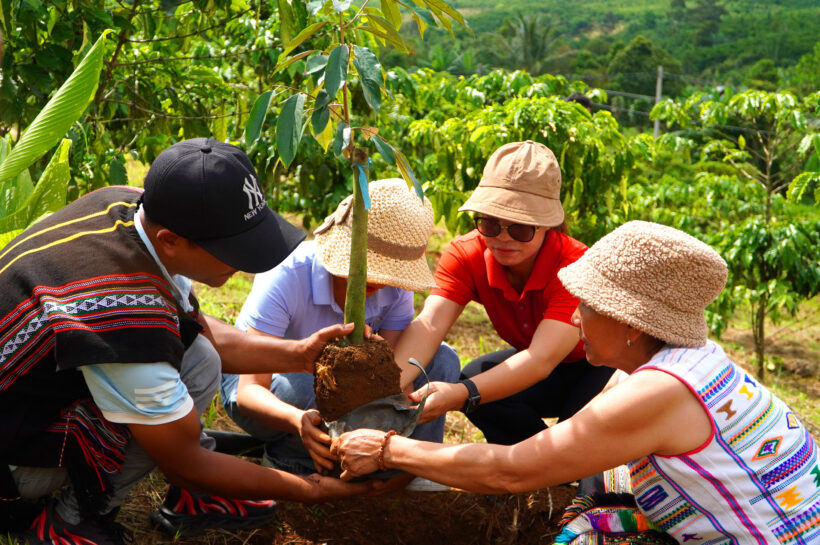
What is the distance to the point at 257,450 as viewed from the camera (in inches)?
109

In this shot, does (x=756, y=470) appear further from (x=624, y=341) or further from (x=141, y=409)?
(x=141, y=409)

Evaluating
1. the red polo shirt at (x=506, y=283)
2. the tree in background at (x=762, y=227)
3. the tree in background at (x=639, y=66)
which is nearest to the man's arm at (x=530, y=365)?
the red polo shirt at (x=506, y=283)

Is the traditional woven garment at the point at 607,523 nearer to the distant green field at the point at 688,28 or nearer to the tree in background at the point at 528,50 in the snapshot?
the distant green field at the point at 688,28

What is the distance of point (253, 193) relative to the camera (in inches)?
70.2

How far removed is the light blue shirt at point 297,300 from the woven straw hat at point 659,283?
36.2 inches

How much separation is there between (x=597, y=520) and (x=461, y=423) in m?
1.49

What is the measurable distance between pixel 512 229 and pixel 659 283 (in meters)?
0.92

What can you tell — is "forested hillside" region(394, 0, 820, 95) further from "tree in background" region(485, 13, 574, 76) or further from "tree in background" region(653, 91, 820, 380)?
"tree in background" region(653, 91, 820, 380)

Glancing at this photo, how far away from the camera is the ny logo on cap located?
1.76m

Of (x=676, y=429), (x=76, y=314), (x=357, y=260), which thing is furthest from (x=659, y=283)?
(x=76, y=314)

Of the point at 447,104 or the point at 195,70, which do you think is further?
the point at 447,104

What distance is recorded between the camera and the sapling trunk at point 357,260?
2.04 metres

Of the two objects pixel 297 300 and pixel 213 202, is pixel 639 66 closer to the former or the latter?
pixel 297 300

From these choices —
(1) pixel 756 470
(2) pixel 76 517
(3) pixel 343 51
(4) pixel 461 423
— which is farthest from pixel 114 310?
(4) pixel 461 423
